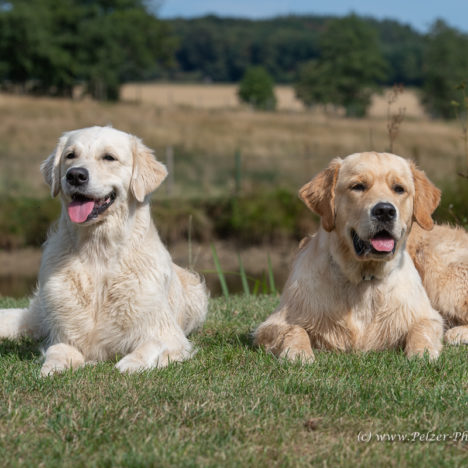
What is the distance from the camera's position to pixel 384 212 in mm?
4215

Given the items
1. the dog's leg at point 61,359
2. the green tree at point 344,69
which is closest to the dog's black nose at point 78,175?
the dog's leg at point 61,359

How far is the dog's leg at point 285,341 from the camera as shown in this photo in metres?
4.41

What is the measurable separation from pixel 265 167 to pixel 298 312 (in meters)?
16.8

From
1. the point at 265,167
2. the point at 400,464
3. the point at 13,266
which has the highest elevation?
the point at 400,464

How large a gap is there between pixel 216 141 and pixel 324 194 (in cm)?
2554

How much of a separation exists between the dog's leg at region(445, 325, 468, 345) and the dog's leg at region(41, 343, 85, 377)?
2.66 metres

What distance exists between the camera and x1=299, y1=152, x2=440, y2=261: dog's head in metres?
4.29

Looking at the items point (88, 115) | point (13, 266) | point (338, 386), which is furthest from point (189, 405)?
point (88, 115)

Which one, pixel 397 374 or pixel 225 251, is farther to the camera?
pixel 225 251

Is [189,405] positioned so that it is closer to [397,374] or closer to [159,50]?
[397,374]

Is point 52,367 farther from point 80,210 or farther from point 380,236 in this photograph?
point 380,236

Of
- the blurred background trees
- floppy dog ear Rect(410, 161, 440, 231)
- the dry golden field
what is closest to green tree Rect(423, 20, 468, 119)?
the blurred background trees

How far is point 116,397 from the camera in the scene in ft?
11.6

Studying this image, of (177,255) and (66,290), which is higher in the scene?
(66,290)
